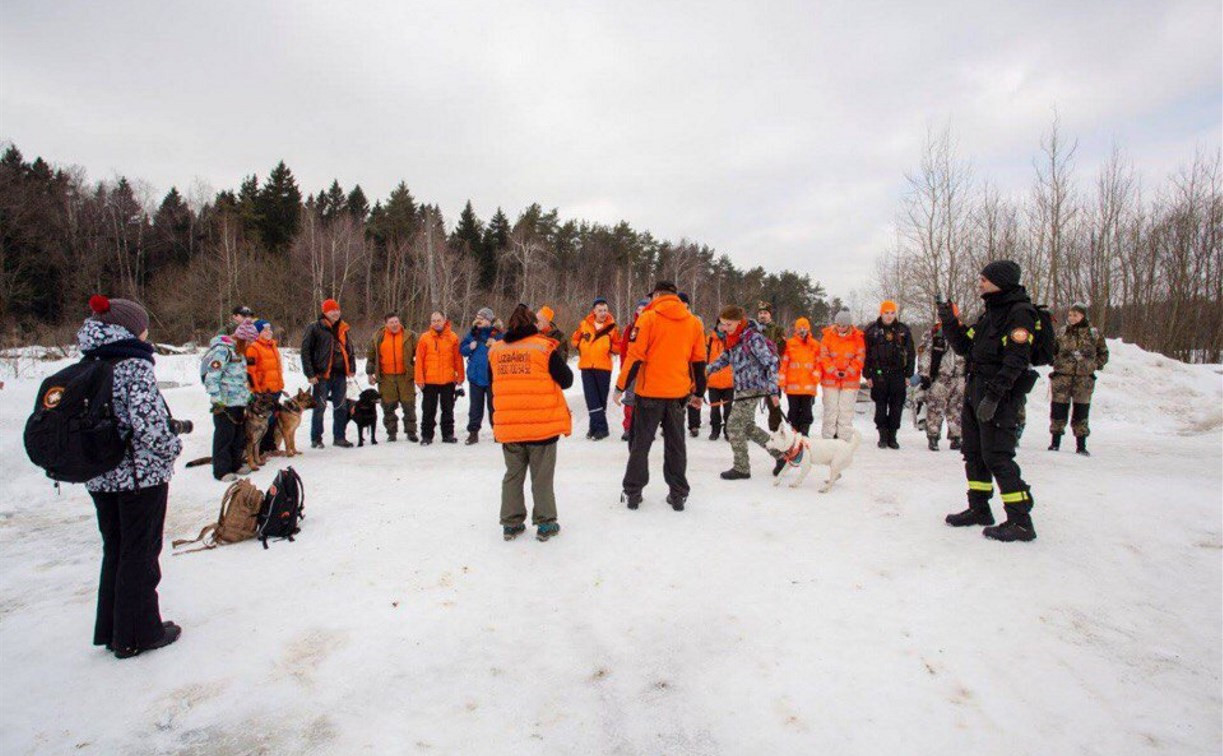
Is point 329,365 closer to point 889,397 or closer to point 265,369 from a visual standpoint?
point 265,369

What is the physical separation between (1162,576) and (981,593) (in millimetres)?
1571

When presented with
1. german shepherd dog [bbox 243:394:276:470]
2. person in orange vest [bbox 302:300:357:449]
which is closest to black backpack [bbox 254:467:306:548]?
german shepherd dog [bbox 243:394:276:470]

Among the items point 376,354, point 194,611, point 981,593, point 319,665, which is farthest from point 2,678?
point 376,354

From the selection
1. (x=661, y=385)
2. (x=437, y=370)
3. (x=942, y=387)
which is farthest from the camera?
(x=437, y=370)

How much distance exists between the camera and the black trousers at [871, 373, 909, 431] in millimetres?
8758

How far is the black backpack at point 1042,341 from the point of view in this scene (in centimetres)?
461

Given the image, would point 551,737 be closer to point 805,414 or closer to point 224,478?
point 224,478

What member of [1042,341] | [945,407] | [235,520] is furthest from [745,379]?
[235,520]

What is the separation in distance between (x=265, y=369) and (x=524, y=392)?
16.8 ft

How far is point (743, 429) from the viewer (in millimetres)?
6555

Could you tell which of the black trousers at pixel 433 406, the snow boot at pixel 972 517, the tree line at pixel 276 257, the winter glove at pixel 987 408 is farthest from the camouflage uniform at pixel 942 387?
the tree line at pixel 276 257

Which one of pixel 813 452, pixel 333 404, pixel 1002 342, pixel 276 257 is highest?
pixel 276 257

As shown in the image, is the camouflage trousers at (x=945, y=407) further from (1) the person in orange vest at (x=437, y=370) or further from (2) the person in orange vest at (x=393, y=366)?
(2) the person in orange vest at (x=393, y=366)

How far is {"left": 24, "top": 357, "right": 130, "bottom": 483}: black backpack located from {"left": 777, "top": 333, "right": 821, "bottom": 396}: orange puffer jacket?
25.2 ft
